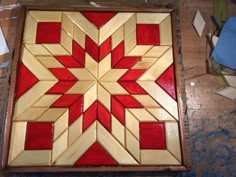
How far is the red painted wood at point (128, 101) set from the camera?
0.98 meters

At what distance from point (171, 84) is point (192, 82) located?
0.12 metres

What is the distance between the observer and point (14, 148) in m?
0.91

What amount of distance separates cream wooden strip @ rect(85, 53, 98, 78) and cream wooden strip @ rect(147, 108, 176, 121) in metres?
0.27

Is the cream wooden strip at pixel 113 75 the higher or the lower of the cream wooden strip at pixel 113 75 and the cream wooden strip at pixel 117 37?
the lower

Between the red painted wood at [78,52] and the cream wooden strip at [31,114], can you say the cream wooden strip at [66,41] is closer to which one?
the red painted wood at [78,52]

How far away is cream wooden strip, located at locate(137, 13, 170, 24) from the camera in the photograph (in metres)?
1.11

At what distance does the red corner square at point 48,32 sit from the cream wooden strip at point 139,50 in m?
0.32

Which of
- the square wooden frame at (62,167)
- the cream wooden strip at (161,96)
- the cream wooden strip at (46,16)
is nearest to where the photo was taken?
the square wooden frame at (62,167)

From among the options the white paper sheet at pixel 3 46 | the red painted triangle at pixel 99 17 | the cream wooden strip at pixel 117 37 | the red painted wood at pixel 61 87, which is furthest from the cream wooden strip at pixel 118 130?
the white paper sheet at pixel 3 46

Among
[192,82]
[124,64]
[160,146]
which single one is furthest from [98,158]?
[192,82]

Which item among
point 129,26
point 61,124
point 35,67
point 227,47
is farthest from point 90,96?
point 227,47

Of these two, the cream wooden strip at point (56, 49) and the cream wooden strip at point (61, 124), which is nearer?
the cream wooden strip at point (61, 124)

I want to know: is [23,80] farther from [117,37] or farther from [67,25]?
[117,37]

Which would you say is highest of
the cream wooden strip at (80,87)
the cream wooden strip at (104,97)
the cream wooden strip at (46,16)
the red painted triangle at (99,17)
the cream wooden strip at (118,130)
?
the cream wooden strip at (46,16)
